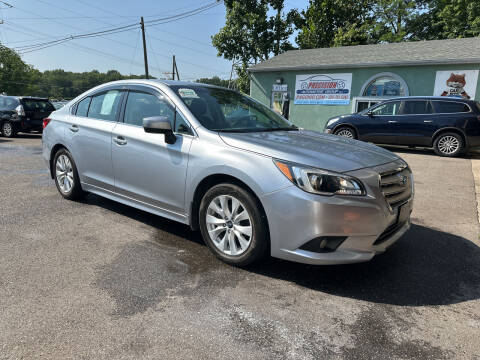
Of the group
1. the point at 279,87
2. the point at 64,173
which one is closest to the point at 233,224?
the point at 64,173

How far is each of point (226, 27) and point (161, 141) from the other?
3008 cm

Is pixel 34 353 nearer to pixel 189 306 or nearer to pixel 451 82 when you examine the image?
pixel 189 306

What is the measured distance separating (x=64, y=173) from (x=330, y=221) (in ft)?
12.6

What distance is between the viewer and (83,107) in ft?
15.3

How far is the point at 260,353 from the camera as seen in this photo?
2.06m

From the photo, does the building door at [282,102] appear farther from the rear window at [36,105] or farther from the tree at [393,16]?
the tree at [393,16]

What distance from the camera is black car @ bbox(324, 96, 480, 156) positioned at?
10.2 meters

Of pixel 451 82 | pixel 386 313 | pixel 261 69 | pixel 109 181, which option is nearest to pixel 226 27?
pixel 261 69

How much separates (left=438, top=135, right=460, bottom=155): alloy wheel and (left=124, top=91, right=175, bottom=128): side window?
968cm

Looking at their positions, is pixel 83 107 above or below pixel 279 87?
below

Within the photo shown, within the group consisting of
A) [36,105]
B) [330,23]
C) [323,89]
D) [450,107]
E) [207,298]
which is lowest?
[207,298]

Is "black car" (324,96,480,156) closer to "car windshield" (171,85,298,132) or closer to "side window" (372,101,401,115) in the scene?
"side window" (372,101,401,115)

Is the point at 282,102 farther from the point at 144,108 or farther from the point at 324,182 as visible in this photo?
the point at 324,182

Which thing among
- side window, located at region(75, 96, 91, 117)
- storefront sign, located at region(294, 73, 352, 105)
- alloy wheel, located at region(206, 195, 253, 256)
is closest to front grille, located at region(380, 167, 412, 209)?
alloy wheel, located at region(206, 195, 253, 256)
